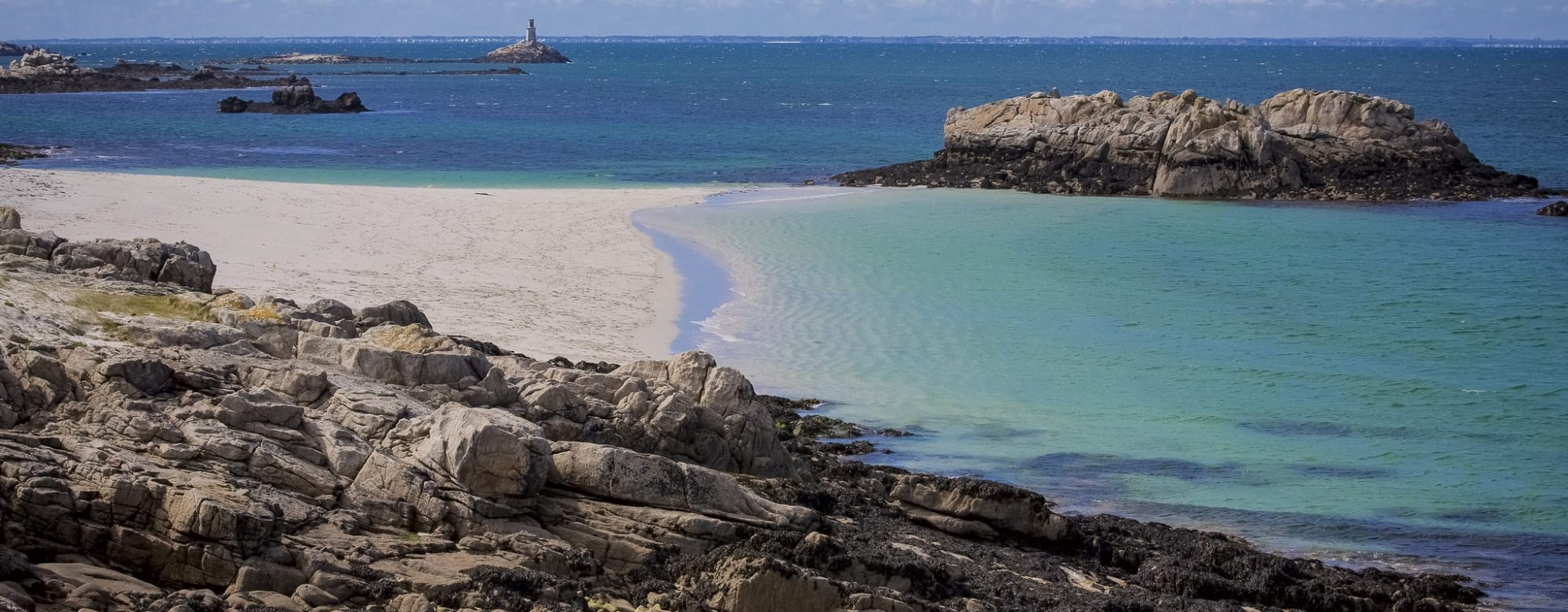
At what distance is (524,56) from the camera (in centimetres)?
18462

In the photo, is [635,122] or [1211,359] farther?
[635,122]

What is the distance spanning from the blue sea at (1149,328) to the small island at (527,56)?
417ft

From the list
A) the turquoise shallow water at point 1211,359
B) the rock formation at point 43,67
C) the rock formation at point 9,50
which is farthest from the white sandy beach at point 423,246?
the rock formation at point 9,50

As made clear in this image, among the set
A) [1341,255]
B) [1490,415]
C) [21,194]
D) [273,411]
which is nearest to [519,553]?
[273,411]

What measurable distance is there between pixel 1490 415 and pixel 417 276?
16067mm

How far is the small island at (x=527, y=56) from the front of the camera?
18238cm

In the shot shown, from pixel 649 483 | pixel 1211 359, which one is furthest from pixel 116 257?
pixel 1211 359

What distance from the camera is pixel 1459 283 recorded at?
27.2 metres

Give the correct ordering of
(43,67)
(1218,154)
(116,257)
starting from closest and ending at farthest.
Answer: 1. (116,257)
2. (1218,154)
3. (43,67)

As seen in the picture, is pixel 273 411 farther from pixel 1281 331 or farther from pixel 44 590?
pixel 1281 331

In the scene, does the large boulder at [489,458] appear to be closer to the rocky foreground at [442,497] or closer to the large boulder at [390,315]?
the rocky foreground at [442,497]

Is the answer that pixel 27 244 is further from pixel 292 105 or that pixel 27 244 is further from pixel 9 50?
pixel 9 50

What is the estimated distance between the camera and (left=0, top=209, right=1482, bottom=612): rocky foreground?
8391 millimetres

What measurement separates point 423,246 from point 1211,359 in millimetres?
14677
